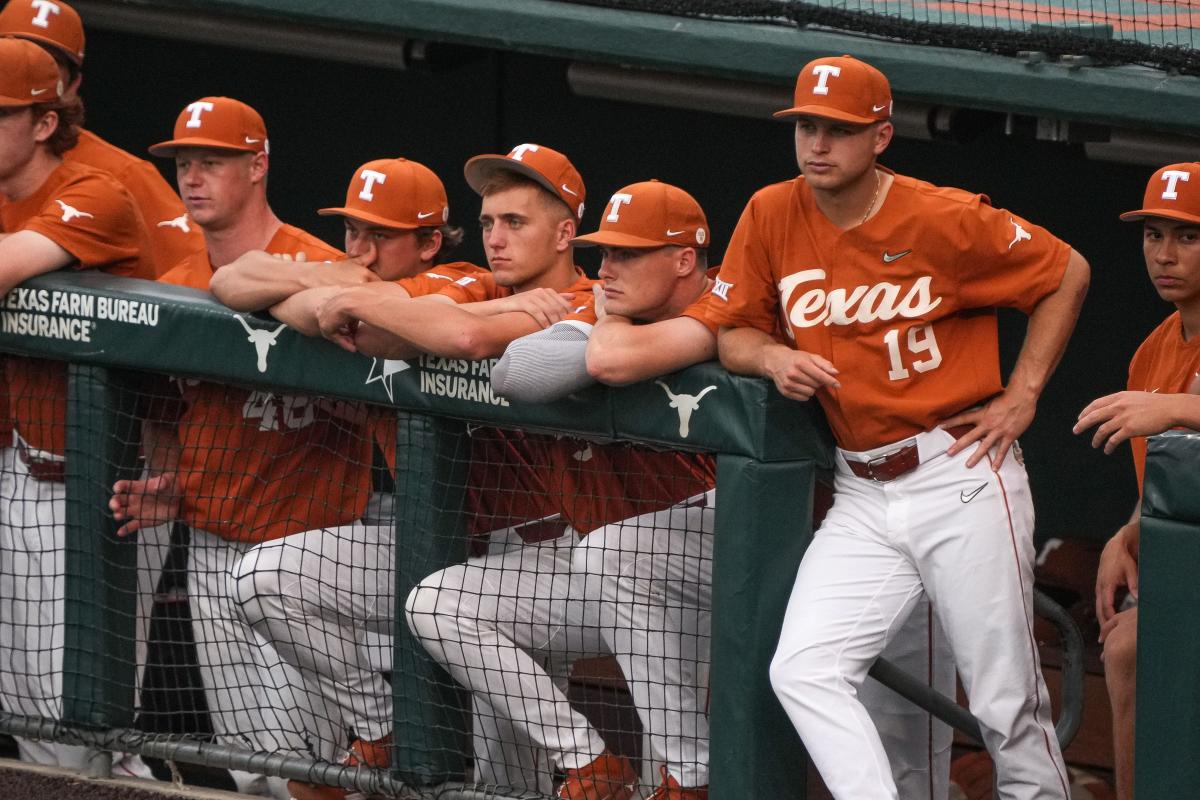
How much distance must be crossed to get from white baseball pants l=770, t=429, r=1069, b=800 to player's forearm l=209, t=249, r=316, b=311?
1.13 metres

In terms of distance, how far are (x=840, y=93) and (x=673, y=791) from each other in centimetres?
131

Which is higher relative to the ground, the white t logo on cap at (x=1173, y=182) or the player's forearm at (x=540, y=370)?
the white t logo on cap at (x=1173, y=182)

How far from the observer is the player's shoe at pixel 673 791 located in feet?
10.3

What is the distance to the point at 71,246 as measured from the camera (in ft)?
11.8

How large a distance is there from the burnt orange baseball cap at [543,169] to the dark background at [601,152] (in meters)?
1.52

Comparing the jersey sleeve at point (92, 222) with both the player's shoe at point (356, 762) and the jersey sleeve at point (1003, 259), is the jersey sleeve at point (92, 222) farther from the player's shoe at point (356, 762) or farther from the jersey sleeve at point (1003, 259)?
the jersey sleeve at point (1003, 259)

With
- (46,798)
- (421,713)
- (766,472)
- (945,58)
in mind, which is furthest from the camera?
(945,58)

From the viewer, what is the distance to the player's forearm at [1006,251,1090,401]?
3.07 metres

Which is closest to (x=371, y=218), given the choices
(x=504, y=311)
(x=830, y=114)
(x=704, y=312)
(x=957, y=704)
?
(x=504, y=311)

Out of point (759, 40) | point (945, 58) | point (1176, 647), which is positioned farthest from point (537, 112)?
point (1176, 647)

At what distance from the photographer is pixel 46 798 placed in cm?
354

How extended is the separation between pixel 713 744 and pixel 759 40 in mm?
1935

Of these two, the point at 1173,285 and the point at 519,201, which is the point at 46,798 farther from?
the point at 1173,285

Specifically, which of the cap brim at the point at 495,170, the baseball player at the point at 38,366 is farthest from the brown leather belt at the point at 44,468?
the cap brim at the point at 495,170
